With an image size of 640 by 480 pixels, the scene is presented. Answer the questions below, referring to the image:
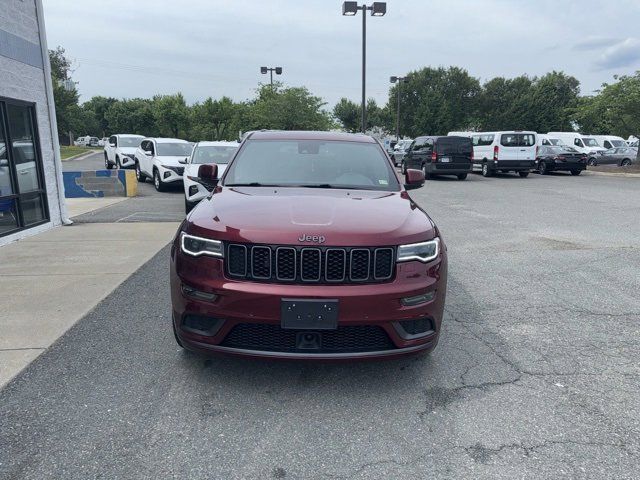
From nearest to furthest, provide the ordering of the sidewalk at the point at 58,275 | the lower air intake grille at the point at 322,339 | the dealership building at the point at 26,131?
the lower air intake grille at the point at 322,339 → the sidewalk at the point at 58,275 → the dealership building at the point at 26,131

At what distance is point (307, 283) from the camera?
115 inches

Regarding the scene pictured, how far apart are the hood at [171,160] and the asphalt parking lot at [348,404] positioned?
1114cm

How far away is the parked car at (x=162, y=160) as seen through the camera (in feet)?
50.4

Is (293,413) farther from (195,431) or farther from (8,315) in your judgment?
(8,315)

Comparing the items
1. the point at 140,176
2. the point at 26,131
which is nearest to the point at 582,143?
the point at 140,176

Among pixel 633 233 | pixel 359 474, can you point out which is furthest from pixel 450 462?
pixel 633 233

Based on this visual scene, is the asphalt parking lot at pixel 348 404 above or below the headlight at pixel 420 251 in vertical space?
below

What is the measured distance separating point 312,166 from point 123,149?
19.1 metres

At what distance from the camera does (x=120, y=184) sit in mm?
14500

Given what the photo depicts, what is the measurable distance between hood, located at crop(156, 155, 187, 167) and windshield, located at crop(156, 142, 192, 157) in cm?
29

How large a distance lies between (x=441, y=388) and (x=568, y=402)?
78 centimetres

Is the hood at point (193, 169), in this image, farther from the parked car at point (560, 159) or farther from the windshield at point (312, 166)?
the parked car at point (560, 159)

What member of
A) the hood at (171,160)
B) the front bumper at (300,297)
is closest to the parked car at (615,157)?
the hood at (171,160)

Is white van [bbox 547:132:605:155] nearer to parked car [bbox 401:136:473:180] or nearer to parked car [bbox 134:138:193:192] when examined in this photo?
parked car [bbox 401:136:473:180]
